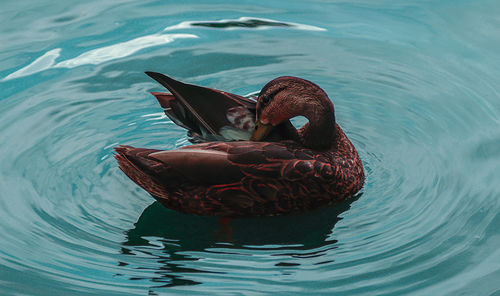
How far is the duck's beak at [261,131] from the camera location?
6.10m

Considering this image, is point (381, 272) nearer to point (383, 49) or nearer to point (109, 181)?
point (109, 181)

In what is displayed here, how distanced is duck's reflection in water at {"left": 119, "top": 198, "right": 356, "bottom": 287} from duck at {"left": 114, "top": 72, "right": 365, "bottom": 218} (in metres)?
0.08

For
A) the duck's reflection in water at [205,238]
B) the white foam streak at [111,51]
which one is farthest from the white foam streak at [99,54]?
the duck's reflection in water at [205,238]

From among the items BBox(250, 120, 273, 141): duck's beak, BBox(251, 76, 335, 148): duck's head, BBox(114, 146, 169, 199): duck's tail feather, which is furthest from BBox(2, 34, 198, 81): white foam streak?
BBox(251, 76, 335, 148): duck's head

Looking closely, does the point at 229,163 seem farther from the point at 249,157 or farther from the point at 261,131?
the point at 261,131

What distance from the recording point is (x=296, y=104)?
602cm

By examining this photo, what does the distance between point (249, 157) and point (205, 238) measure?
68cm

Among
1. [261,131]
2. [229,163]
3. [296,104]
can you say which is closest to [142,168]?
[229,163]

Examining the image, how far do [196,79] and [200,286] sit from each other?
3417 millimetres

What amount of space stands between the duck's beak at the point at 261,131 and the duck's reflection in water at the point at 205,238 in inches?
25.0

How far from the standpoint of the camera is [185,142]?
7027 millimetres

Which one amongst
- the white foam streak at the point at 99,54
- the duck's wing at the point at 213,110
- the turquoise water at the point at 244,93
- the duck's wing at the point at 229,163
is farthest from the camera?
the white foam streak at the point at 99,54

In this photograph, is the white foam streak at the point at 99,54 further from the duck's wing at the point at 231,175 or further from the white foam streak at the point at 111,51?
the duck's wing at the point at 231,175

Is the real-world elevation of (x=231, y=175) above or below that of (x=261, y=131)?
below
